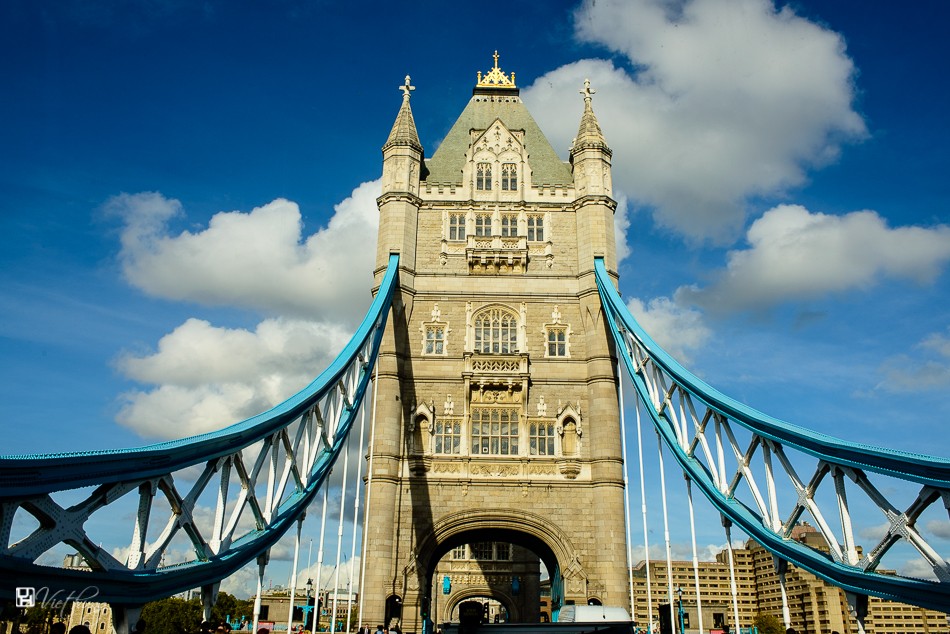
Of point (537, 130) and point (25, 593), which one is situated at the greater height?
point (537, 130)

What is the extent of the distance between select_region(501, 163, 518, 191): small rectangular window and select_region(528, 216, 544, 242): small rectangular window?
5.27 ft

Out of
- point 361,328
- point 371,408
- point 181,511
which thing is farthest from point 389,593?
point 181,511

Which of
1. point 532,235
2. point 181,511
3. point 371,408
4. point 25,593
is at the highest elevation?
point 532,235

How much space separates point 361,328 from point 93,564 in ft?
41.0

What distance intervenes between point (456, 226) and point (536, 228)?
10.3 feet

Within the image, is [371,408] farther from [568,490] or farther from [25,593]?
[25,593]

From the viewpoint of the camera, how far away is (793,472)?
49.9 feet

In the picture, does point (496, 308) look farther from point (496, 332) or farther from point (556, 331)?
point (556, 331)

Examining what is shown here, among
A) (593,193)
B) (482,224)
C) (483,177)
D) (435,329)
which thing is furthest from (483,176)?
(435,329)

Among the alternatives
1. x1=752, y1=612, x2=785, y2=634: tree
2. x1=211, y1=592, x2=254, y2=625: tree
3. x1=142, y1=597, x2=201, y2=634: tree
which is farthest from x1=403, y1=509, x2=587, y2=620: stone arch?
x1=752, y1=612, x2=785, y2=634: tree

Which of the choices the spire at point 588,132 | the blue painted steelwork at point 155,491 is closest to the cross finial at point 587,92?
the spire at point 588,132

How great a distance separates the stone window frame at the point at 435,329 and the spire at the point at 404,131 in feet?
23.0

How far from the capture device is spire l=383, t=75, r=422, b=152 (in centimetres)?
2892

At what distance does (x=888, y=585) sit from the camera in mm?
13117
